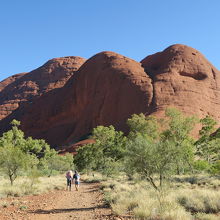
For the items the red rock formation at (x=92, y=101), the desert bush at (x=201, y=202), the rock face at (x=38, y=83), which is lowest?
the desert bush at (x=201, y=202)

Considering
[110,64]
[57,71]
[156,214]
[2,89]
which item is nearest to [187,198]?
[156,214]

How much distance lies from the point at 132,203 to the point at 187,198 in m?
2.40

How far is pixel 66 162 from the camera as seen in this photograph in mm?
58062

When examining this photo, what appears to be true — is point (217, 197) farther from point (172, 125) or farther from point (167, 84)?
point (167, 84)

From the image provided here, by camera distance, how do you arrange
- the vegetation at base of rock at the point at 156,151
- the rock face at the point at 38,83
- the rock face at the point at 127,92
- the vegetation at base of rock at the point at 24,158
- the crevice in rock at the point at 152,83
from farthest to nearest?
the rock face at the point at 38,83, the rock face at the point at 127,92, the crevice in rock at the point at 152,83, the vegetation at base of rock at the point at 24,158, the vegetation at base of rock at the point at 156,151

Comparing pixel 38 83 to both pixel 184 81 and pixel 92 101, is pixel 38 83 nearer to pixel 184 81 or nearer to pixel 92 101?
pixel 92 101

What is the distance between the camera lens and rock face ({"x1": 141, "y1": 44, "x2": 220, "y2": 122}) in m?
65.1

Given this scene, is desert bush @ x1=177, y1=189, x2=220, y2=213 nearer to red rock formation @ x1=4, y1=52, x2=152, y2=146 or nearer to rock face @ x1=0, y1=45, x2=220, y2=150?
rock face @ x1=0, y1=45, x2=220, y2=150

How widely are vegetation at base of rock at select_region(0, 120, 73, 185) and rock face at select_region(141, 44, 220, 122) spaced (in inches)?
958

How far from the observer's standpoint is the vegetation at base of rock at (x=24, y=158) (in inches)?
836

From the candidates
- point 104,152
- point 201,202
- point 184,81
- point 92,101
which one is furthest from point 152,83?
point 201,202

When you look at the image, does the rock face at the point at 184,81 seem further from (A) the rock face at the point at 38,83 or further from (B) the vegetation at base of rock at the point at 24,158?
(A) the rock face at the point at 38,83

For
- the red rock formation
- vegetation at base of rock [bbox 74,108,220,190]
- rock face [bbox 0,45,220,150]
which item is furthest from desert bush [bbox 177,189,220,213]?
the red rock formation

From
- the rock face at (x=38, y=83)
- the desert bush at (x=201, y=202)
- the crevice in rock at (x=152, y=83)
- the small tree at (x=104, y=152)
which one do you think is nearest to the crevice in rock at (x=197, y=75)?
the crevice in rock at (x=152, y=83)
